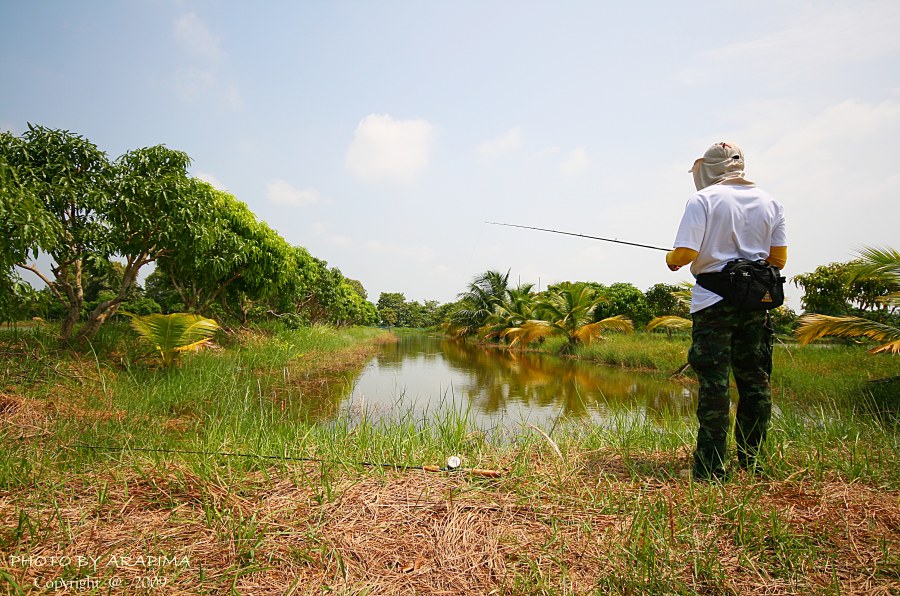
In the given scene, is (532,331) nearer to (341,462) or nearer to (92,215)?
(92,215)

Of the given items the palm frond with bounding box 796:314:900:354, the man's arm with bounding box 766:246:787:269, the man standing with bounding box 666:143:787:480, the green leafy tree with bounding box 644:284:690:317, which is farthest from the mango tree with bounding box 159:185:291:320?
the green leafy tree with bounding box 644:284:690:317

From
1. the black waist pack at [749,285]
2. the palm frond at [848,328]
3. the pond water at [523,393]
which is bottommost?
the pond water at [523,393]

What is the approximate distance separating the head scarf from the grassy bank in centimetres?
148

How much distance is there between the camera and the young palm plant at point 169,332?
6.39 meters

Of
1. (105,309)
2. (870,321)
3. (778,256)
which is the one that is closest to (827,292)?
(870,321)

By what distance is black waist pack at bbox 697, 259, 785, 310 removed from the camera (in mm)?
2010

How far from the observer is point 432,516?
181 cm

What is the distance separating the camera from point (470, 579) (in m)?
1.45

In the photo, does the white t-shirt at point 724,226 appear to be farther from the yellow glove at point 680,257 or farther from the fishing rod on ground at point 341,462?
the fishing rod on ground at point 341,462

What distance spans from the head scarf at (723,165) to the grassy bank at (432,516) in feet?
4.87

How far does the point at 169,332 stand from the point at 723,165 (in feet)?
23.5

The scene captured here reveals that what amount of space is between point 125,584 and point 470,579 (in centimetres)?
110

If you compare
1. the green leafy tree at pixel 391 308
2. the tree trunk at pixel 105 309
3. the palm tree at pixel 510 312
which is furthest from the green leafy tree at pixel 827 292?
the green leafy tree at pixel 391 308

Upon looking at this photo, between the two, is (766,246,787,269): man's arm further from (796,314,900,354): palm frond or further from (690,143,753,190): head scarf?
(796,314,900,354): palm frond
